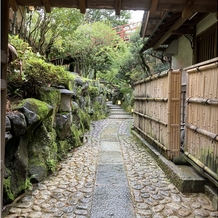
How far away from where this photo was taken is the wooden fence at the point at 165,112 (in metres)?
5.23

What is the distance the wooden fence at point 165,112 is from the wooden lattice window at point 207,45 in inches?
51.5

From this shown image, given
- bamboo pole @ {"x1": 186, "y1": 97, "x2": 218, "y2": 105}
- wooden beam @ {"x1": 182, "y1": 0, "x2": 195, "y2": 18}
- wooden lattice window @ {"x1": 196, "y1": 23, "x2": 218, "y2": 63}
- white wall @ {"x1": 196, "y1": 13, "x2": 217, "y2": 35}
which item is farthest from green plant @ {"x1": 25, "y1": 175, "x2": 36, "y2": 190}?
white wall @ {"x1": 196, "y1": 13, "x2": 217, "y2": 35}

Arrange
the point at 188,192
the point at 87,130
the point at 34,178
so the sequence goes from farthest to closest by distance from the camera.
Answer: the point at 87,130
the point at 34,178
the point at 188,192

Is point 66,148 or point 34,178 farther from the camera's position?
point 66,148

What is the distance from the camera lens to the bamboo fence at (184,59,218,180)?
354 centimetres

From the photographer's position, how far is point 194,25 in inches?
262

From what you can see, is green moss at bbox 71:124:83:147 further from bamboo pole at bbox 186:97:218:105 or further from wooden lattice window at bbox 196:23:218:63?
wooden lattice window at bbox 196:23:218:63

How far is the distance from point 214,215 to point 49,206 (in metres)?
2.58

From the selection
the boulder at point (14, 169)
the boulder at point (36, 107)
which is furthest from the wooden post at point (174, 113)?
the boulder at point (14, 169)

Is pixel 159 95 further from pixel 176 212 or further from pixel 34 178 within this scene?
pixel 34 178

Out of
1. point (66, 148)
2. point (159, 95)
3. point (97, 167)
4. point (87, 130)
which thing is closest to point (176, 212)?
point (97, 167)

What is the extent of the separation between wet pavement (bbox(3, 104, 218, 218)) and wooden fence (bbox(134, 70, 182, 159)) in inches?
26.9

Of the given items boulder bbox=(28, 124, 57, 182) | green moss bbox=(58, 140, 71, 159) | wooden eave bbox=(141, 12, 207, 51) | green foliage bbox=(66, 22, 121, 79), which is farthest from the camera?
green foliage bbox=(66, 22, 121, 79)

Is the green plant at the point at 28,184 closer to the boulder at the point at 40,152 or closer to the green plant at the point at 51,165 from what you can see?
the boulder at the point at 40,152
